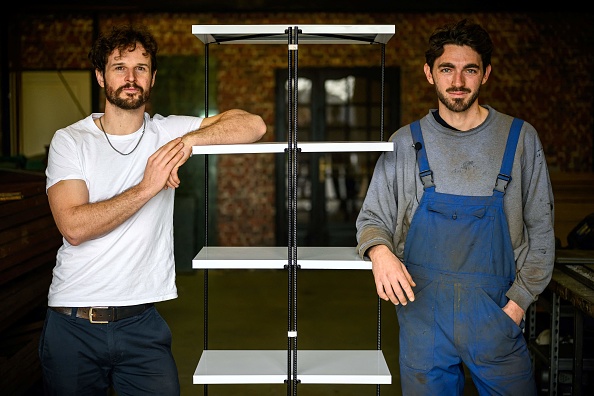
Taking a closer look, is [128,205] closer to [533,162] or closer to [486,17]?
[533,162]

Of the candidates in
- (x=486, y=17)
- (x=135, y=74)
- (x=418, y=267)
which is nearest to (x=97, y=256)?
(x=135, y=74)

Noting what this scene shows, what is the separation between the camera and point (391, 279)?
7.65 ft

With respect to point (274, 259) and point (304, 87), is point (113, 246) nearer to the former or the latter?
point (274, 259)

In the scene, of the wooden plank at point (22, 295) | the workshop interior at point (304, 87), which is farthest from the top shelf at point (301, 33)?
the workshop interior at point (304, 87)

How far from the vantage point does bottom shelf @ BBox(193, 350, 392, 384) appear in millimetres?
2436

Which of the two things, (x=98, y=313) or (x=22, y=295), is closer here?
(x=98, y=313)

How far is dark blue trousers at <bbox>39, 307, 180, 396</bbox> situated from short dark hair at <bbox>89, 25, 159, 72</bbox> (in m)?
0.89

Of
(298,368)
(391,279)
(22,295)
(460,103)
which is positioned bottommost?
(22,295)

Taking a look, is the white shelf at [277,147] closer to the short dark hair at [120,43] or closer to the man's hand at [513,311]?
the short dark hair at [120,43]

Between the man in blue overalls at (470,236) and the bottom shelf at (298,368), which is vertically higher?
the man in blue overalls at (470,236)

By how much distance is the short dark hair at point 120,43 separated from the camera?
2512 mm

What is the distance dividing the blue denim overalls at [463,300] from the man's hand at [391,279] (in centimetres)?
20

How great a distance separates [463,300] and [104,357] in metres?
1.24

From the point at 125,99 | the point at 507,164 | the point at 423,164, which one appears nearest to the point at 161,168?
the point at 125,99
